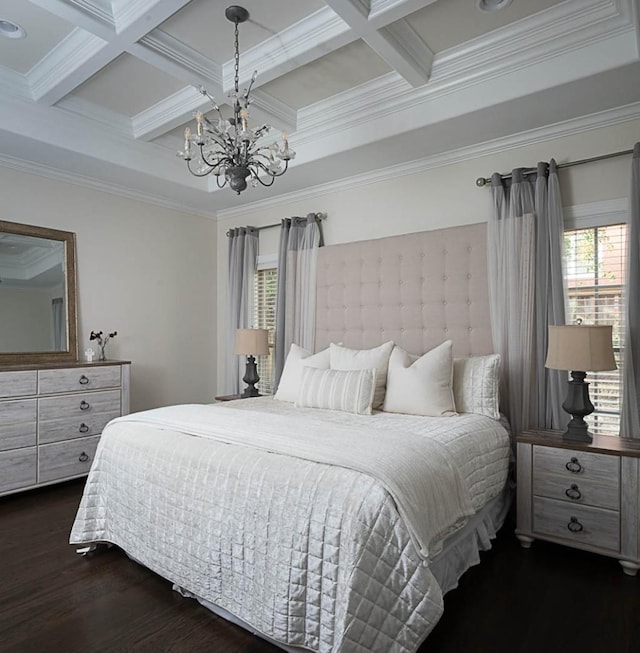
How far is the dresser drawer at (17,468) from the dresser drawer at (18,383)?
433 mm

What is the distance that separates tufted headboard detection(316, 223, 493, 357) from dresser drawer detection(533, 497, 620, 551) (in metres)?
1.14

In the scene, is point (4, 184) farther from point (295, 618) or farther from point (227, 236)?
point (295, 618)

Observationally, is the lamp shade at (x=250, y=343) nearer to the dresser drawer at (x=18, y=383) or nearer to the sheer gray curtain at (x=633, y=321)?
the dresser drawer at (x=18, y=383)

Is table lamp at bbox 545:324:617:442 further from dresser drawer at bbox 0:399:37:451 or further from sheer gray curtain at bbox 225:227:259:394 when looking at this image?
dresser drawer at bbox 0:399:37:451

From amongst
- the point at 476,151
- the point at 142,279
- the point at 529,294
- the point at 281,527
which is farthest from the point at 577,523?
the point at 142,279

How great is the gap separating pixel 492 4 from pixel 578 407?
2.31 metres

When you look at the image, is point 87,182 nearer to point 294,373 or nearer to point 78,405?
point 78,405

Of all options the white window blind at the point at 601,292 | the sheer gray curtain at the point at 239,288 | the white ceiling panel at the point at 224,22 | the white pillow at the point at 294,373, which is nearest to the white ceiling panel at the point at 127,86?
the white ceiling panel at the point at 224,22

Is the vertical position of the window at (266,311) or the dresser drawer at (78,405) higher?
the window at (266,311)

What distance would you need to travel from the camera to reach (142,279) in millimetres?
4789

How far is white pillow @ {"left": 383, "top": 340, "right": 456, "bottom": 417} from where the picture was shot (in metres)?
2.96

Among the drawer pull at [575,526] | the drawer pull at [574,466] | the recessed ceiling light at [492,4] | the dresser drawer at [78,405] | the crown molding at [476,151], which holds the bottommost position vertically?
the drawer pull at [575,526]

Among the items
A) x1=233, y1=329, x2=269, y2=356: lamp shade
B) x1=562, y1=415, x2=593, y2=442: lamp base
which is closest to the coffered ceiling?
x1=233, y1=329, x2=269, y2=356: lamp shade

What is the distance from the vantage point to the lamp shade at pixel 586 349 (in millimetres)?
2639
